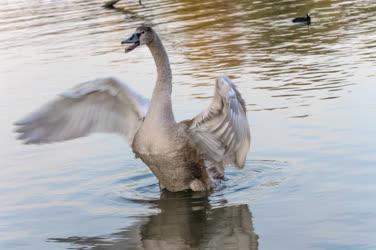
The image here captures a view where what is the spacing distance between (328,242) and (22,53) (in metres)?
16.5

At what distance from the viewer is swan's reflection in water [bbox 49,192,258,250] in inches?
284

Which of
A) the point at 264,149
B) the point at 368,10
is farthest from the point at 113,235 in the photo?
the point at 368,10

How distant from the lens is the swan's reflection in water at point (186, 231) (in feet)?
23.6

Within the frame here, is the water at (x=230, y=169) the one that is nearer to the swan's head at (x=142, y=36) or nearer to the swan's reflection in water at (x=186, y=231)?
the swan's reflection in water at (x=186, y=231)

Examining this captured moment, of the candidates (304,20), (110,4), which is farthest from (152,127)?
(110,4)

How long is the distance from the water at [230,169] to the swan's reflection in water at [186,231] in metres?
0.02

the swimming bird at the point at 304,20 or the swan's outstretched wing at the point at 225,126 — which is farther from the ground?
the swan's outstretched wing at the point at 225,126

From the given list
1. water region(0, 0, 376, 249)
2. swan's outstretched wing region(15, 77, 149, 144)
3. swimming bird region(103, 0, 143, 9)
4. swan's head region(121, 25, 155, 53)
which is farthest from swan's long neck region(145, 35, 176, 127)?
swimming bird region(103, 0, 143, 9)

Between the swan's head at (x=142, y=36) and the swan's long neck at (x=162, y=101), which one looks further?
the swan's head at (x=142, y=36)

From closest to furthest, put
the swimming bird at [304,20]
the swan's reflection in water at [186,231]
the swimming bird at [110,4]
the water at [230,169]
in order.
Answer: the swan's reflection in water at [186,231]
the water at [230,169]
the swimming bird at [304,20]
the swimming bird at [110,4]

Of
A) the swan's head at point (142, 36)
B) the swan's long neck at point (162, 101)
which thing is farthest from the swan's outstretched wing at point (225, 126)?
the swan's head at point (142, 36)

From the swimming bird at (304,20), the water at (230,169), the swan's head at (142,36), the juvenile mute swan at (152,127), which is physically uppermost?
the swan's head at (142,36)

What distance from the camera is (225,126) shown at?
7723 mm

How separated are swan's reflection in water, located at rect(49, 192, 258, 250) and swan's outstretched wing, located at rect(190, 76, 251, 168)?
51cm
